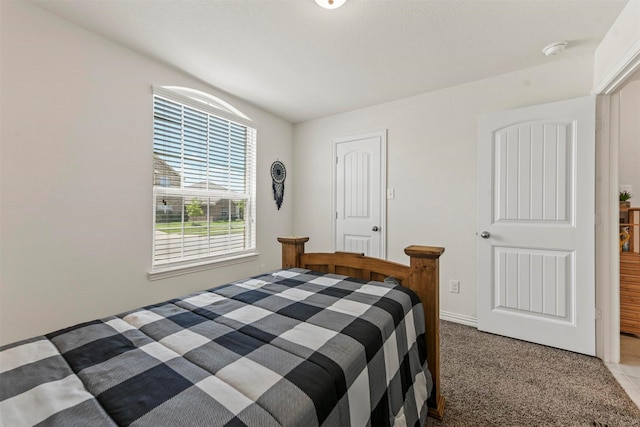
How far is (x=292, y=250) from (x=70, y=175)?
1.63m

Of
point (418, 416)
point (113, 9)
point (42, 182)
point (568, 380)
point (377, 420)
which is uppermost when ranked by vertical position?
point (113, 9)

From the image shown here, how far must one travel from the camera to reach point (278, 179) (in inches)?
146

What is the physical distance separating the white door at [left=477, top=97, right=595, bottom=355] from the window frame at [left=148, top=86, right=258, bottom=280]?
2.50 meters

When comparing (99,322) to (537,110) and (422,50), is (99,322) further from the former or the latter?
(537,110)

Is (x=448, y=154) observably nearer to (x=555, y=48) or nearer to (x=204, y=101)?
(x=555, y=48)

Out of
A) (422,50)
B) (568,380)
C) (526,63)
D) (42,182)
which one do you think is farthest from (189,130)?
(568,380)

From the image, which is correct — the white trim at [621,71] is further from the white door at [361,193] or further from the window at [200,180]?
the window at [200,180]

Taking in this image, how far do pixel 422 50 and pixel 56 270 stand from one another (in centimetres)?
Result: 313

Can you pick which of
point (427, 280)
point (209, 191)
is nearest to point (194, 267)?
point (209, 191)

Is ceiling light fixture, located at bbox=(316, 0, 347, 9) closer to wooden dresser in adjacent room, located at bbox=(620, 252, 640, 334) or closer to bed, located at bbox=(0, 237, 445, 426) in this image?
bed, located at bbox=(0, 237, 445, 426)

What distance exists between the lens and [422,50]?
84.8 inches

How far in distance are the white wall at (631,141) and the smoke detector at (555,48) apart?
4.62ft

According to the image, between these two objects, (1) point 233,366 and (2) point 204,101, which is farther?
(2) point 204,101

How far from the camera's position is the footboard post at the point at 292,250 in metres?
2.02
